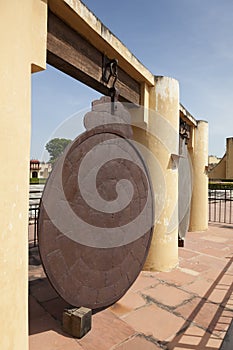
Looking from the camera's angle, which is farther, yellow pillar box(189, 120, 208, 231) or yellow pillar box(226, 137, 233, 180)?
yellow pillar box(226, 137, 233, 180)

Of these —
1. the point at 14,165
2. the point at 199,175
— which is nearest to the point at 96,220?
the point at 14,165

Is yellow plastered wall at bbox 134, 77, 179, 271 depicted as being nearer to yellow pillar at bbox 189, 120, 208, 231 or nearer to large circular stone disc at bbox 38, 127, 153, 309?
large circular stone disc at bbox 38, 127, 153, 309

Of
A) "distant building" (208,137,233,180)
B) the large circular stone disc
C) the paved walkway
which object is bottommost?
the paved walkway

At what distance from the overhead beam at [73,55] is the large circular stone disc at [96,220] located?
66 cm

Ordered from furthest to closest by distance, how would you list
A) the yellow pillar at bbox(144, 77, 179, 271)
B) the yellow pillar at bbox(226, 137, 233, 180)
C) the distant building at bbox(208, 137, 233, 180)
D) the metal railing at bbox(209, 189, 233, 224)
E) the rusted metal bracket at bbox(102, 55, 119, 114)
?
the distant building at bbox(208, 137, 233, 180) < the yellow pillar at bbox(226, 137, 233, 180) < the metal railing at bbox(209, 189, 233, 224) < the yellow pillar at bbox(144, 77, 179, 271) < the rusted metal bracket at bbox(102, 55, 119, 114)

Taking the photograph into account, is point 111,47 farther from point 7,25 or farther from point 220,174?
point 220,174

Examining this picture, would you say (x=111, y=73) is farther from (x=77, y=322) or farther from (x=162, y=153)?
(x=77, y=322)

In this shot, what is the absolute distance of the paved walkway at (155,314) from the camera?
2.36 m

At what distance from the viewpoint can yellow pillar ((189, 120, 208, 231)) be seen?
24.6 ft

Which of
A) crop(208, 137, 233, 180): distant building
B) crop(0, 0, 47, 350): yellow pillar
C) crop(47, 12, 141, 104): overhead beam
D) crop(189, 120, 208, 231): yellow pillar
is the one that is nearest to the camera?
crop(0, 0, 47, 350): yellow pillar

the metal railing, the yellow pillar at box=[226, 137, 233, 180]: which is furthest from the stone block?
the yellow pillar at box=[226, 137, 233, 180]

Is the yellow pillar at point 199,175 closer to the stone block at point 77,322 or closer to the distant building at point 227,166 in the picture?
the stone block at point 77,322

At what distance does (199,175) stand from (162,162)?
375 centimetres

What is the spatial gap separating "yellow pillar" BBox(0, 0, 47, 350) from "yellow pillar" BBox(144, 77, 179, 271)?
2.93 meters
